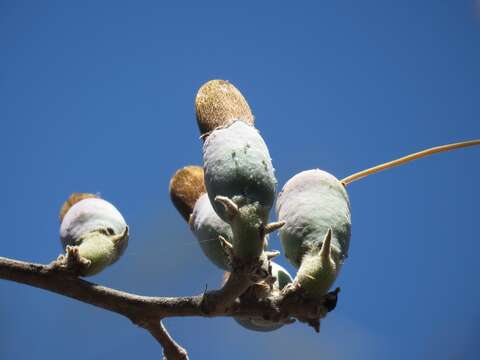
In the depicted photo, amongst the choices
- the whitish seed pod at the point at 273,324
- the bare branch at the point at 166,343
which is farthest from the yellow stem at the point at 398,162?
the bare branch at the point at 166,343

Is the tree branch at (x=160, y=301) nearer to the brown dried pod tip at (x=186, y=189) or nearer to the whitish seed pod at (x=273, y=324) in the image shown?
the whitish seed pod at (x=273, y=324)

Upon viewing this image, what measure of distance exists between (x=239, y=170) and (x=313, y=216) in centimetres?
25

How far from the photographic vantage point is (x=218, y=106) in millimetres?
1978

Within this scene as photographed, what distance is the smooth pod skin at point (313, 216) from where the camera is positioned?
186 cm

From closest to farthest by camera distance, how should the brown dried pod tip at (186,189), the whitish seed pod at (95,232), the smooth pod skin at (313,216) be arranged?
the smooth pod skin at (313,216) < the whitish seed pod at (95,232) < the brown dried pod tip at (186,189)

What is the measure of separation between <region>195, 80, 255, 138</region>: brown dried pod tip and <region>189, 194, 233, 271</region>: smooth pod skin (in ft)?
0.87

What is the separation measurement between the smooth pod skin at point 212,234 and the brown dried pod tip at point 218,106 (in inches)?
10.4

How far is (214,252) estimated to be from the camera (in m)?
2.06

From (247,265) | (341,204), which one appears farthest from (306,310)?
(341,204)

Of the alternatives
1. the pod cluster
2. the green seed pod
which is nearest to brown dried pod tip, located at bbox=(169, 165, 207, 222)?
the pod cluster

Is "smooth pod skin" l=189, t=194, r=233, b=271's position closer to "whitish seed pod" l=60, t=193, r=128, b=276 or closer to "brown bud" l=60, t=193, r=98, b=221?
"whitish seed pod" l=60, t=193, r=128, b=276

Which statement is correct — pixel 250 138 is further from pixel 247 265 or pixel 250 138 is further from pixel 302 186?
pixel 247 265

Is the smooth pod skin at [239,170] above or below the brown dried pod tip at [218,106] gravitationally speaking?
below

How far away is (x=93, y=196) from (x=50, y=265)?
68 cm
